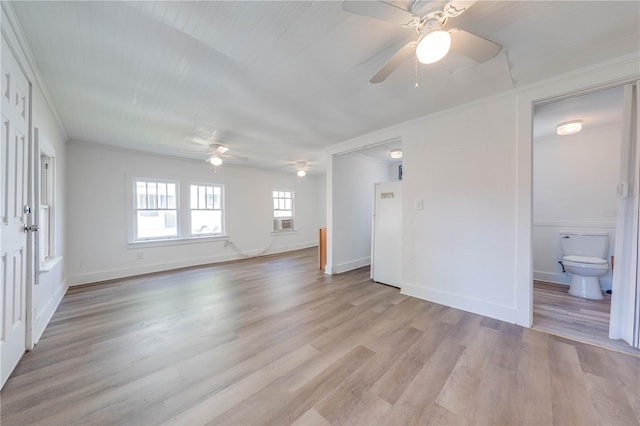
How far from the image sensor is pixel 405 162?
340 centimetres

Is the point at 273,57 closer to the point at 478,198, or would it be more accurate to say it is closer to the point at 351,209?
the point at 478,198

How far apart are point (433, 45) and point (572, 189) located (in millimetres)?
4123

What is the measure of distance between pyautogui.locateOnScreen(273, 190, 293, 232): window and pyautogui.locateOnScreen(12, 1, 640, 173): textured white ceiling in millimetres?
3944

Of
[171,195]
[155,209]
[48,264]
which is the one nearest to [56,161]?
[48,264]

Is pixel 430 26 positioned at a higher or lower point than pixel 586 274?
higher

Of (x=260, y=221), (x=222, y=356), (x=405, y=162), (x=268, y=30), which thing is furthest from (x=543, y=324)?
(x=260, y=221)

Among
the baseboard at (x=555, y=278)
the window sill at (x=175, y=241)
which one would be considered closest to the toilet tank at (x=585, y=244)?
the baseboard at (x=555, y=278)

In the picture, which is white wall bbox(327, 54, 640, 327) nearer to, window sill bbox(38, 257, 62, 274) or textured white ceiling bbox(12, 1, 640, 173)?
textured white ceiling bbox(12, 1, 640, 173)

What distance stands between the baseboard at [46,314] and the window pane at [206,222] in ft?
7.68

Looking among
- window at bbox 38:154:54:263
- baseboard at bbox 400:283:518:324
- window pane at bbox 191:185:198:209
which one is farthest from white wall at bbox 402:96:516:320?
window at bbox 38:154:54:263

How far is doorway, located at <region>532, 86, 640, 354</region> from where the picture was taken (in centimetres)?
264

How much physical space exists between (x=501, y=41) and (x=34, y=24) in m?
3.25

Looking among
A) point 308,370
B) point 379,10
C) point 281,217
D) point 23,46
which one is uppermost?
point 23,46

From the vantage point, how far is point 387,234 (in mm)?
3941
